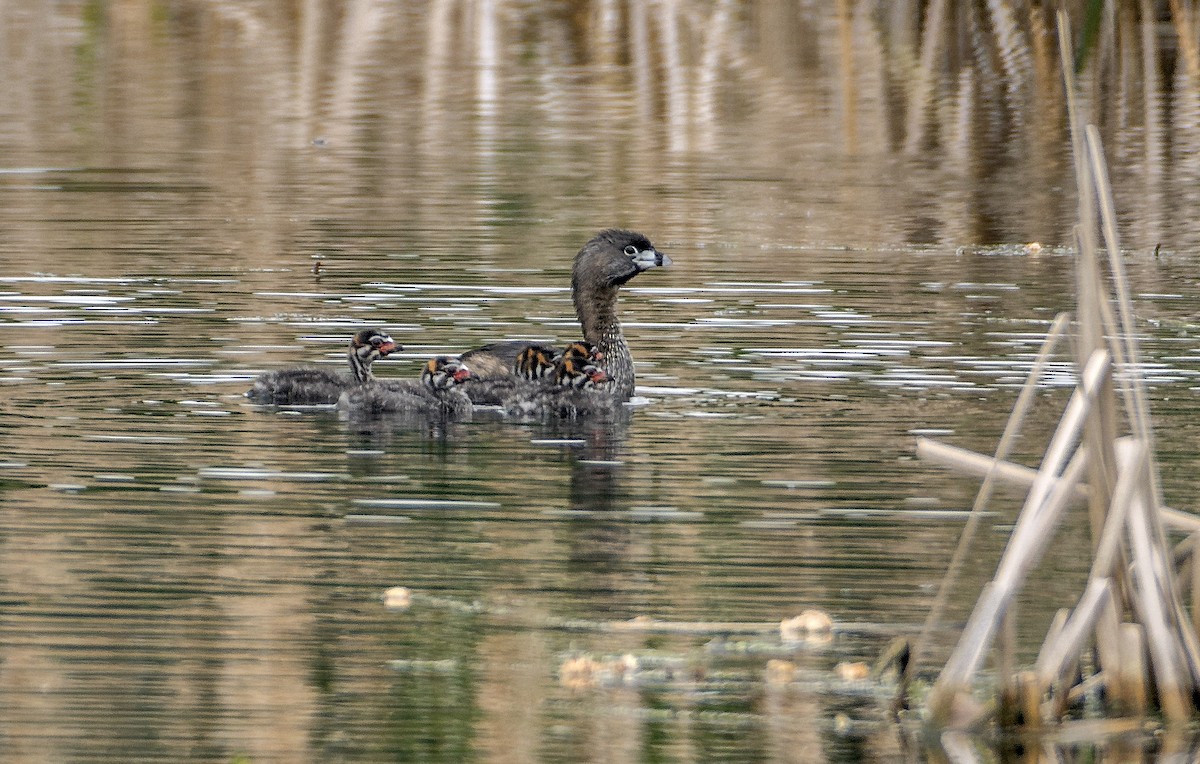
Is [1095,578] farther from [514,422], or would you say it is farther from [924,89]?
[924,89]

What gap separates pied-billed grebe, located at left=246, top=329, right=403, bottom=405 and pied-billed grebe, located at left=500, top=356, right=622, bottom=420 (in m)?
0.70

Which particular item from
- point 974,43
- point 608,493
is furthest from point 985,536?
point 974,43

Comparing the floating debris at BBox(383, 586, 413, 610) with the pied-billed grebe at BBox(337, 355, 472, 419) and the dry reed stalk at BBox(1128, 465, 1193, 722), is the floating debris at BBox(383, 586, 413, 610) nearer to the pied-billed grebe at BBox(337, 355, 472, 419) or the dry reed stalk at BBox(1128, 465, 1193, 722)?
the dry reed stalk at BBox(1128, 465, 1193, 722)

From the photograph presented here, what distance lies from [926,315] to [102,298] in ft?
16.5

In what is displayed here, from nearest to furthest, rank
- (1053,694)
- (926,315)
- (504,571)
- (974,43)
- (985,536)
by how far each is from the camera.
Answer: (1053,694) < (504,571) < (985,536) < (926,315) < (974,43)

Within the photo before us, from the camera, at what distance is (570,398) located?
12.1 metres

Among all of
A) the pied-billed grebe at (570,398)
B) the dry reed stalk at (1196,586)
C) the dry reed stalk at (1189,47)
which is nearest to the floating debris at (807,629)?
the dry reed stalk at (1196,586)

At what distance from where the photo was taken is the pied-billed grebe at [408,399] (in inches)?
468

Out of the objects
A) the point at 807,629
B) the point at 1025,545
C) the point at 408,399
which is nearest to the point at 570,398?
the point at 408,399

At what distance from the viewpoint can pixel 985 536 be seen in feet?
29.0

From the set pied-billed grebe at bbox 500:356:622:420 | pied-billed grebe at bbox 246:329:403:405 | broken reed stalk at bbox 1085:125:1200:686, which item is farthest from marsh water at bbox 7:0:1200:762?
broken reed stalk at bbox 1085:125:1200:686

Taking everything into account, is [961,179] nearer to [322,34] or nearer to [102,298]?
[102,298]

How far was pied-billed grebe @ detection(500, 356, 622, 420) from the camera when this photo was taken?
12.1 metres

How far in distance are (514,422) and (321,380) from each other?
38.4 inches
